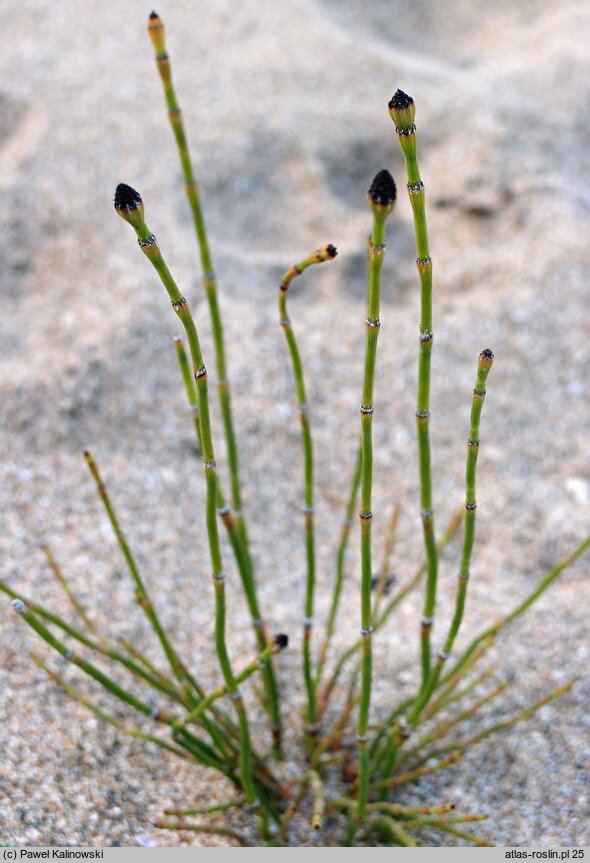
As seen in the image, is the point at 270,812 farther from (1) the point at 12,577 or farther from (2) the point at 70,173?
(2) the point at 70,173

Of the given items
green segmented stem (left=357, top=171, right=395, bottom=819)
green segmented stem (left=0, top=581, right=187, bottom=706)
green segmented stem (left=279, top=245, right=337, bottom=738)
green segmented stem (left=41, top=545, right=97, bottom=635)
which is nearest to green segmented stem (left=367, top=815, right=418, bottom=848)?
green segmented stem (left=357, top=171, right=395, bottom=819)

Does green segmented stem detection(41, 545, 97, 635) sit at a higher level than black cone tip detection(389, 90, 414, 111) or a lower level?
lower

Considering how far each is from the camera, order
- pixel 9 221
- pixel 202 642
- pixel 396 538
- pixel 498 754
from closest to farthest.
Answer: pixel 498 754 < pixel 202 642 < pixel 396 538 < pixel 9 221

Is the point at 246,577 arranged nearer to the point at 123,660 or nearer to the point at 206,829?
the point at 123,660

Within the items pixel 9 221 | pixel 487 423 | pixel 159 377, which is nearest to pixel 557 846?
pixel 487 423

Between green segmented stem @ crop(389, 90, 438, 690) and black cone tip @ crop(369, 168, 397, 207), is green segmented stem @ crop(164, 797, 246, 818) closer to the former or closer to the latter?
green segmented stem @ crop(389, 90, 438, 690)


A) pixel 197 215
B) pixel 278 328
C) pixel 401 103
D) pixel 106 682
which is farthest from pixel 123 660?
pixel 278 328
